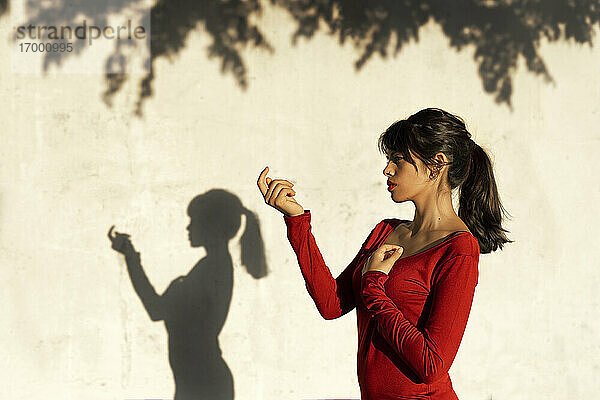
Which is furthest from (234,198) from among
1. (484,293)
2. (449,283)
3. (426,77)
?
(449,283)

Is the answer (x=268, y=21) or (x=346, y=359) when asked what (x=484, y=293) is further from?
(x=268, y=21)

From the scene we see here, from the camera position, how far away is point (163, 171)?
13.4 feet

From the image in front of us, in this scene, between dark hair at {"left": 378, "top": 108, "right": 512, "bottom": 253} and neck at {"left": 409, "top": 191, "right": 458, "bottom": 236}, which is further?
neck at {"left": 409, "top": 191, "right": 458, "bottom": 236}

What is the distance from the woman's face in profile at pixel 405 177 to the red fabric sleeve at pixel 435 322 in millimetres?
337

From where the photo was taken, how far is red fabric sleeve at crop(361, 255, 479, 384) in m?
2.05

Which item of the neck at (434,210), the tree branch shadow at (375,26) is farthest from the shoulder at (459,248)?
the tree branch shadow at (375,26)

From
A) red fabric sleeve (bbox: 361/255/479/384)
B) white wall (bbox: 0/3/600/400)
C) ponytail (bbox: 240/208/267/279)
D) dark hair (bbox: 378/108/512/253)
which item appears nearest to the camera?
red fabric sleeve (bbox: 361/255/479/384)

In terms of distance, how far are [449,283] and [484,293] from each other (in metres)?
2.37

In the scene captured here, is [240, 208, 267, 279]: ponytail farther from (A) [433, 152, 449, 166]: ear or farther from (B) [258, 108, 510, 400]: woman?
(A) [433, 152, 449, 166]: ear

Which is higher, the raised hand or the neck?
the raised hand

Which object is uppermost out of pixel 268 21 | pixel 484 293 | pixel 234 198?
pixel 268 21

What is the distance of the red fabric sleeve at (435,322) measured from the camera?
2.05m

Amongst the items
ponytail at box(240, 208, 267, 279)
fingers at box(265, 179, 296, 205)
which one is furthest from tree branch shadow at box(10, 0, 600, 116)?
fingers at box(265, 179, 296, 205)

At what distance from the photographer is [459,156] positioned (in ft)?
7.74
